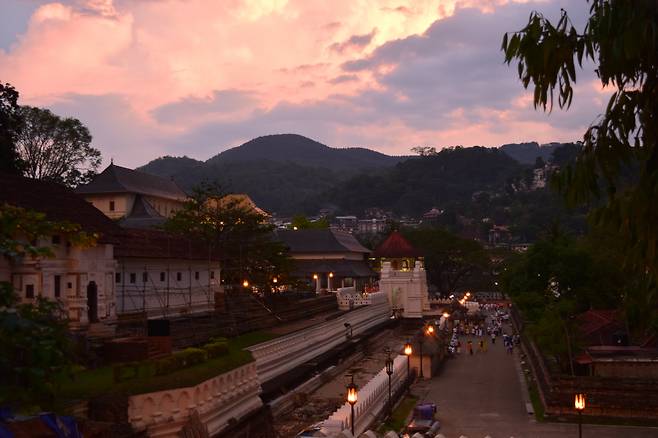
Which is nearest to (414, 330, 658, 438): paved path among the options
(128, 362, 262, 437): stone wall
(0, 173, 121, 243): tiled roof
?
(128, 362, 262, 437): stone wall

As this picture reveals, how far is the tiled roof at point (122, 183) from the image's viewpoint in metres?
62.8

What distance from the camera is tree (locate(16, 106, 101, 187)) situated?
185ft

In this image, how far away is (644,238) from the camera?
8.40 m

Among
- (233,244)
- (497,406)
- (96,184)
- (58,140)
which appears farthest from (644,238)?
(96,184)

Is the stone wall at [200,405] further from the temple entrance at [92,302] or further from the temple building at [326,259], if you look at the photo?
the temple building at [326,259]

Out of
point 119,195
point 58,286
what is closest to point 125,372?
point 58,286

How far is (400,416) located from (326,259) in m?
48.9

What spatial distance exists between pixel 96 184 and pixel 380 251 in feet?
92.7

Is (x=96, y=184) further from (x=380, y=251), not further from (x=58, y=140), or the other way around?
(x=380, y=251)

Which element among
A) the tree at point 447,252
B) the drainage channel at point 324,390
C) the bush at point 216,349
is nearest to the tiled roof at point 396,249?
the tree at point 447,252

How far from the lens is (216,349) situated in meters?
23.5

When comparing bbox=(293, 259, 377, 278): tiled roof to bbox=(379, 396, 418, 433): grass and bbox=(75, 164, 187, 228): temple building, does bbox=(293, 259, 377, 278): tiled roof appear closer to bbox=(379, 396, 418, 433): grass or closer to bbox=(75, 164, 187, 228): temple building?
bbox=(75, 164, 187, 228): temple building

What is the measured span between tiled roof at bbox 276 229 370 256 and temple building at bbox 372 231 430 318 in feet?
16.6

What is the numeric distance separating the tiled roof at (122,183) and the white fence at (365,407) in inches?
1402
